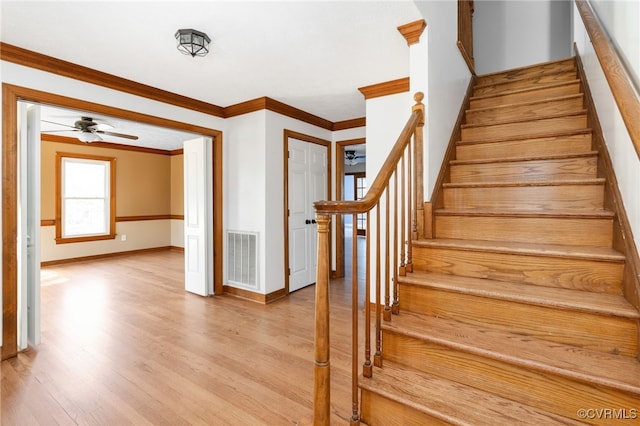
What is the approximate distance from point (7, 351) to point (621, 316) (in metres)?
3.74

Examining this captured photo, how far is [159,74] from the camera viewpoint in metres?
2.83

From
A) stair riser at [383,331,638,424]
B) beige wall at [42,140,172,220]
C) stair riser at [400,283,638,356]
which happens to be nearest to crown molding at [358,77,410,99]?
stair riser at [400,283,638,356]

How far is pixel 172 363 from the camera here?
7.38 ft

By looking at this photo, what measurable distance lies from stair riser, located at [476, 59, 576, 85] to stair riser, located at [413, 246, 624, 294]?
7.26ft

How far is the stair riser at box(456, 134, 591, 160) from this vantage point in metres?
2.08

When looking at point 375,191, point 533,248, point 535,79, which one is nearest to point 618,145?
point 533,248

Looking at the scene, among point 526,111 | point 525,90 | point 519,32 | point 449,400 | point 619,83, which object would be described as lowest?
point 449,400

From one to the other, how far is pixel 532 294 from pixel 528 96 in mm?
2084

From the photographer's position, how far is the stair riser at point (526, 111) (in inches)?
93.4

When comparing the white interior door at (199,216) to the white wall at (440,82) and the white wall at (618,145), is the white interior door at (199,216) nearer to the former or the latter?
the white wall at (440,82)

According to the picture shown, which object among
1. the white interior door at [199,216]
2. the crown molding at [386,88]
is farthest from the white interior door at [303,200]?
the crown molding at [386,88]

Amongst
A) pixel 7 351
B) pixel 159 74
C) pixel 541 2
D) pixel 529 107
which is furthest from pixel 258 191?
pixel 541 2

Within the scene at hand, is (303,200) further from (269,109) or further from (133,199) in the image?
(133,199)

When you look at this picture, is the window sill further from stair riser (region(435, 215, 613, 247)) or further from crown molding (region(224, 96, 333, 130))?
stair riser (region(435, 215, 613, 247))
